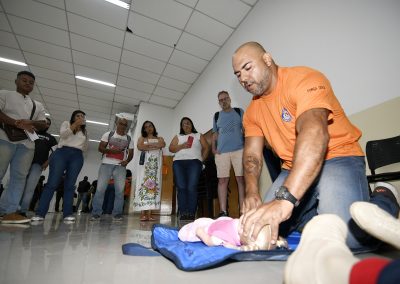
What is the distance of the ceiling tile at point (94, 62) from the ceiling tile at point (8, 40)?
1.09 m

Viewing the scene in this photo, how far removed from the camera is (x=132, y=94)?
674 cm

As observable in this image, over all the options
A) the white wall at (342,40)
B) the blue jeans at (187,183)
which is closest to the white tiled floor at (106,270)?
the white wall at (342,40)

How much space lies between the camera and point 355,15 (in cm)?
214

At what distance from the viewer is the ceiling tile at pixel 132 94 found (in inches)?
257

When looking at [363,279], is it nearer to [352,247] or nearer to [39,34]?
[352,247]

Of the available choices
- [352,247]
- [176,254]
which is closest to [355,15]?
[352,247]

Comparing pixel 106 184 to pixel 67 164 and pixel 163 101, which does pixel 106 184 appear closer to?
pixel 67 164

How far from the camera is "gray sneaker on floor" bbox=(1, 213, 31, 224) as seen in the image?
90.4 inches

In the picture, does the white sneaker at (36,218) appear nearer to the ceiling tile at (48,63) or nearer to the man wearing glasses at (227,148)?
the man wearing glasses at (227,148)

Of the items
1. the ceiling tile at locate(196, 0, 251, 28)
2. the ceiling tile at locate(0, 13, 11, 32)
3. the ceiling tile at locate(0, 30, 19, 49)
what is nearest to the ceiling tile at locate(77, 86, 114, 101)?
the ceiling tile at locate(0, 30, 19, 49)

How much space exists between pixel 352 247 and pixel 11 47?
6.59m

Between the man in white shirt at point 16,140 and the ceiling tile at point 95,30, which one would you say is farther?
the ceiling tile at point 95,30

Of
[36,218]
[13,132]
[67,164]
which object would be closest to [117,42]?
[67,164]

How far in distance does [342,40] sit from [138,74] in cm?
458
